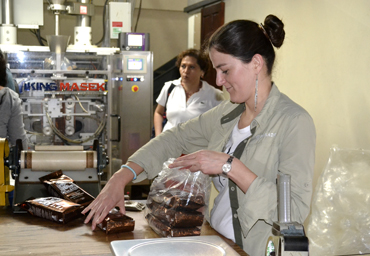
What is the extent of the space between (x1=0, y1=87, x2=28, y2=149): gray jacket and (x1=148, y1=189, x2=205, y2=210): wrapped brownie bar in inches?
81.1

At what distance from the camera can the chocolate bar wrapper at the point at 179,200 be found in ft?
4.80

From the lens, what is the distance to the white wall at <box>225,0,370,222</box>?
302 cm

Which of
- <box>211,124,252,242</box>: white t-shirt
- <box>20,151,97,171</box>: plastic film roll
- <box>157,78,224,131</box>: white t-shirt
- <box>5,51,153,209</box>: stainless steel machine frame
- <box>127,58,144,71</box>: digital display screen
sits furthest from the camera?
<box>127,58,144,71</box>: digital display screen

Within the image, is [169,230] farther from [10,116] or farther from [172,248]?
[10,116]

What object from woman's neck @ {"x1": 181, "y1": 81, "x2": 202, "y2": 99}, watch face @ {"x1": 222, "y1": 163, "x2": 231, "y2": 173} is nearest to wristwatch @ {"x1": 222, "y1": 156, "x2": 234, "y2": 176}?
watch face @ {"x1": 222, "y1": 163, "x2": 231, "y2": 173}

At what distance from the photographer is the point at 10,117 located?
10.6 ft

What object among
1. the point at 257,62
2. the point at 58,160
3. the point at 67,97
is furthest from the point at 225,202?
the point at 67,97

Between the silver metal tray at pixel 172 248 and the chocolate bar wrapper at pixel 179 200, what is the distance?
0.85 feet

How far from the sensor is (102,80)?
4820 millimetres

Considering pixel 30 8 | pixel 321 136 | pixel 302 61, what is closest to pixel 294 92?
pixel 302 61

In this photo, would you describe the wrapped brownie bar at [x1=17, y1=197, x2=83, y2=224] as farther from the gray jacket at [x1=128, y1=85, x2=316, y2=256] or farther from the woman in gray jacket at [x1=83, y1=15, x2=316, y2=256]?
the gray jacket at [x1=128, y1=85, x2=316, y2=256]

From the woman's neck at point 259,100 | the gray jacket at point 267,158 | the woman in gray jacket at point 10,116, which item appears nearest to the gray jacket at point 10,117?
the woman in gray jacket at point 10,116

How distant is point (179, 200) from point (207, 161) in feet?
0.54

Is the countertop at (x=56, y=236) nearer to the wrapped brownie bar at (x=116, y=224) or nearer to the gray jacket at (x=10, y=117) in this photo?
the wrapped brownie bar at (x=116, y=224)
